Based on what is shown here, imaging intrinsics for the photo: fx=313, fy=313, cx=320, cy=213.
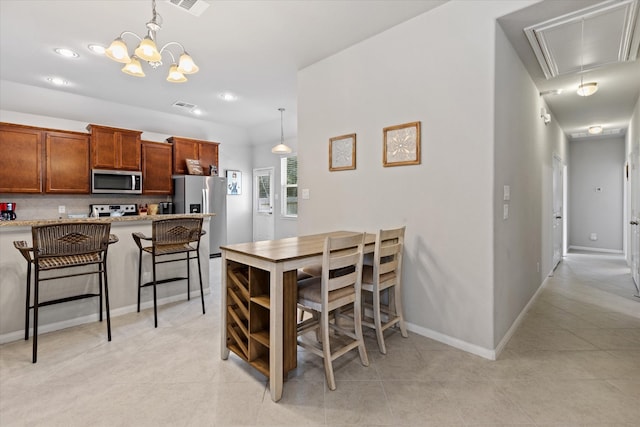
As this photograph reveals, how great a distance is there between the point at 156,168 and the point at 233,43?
3172 millimetres

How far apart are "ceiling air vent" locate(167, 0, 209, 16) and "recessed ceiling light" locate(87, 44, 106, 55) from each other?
1362 mm

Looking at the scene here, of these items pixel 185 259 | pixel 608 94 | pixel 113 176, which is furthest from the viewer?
pixel 113 176

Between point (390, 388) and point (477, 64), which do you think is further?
point (477, 64)

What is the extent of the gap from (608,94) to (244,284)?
5.14 metres

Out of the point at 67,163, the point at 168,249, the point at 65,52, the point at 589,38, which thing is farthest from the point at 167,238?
the point at 589,38

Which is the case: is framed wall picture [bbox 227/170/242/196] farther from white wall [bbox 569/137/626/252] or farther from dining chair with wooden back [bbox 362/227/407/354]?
white wall [bbox 569/137/626/252]

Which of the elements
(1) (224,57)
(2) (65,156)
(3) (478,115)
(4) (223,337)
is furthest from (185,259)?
(3) (478,115)

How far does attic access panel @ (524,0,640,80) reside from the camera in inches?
88.4

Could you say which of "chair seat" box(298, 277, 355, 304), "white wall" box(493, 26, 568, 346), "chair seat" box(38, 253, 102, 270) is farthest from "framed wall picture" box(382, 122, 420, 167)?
"chair seat" box(38, 253, 102, 270)

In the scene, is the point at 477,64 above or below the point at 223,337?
above

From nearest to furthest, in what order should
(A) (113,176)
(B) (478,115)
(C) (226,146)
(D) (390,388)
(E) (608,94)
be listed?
(D) (390,388)
(B) (478,115)
(E) (608,94)
(A) (113,176)
(C) (226,146)

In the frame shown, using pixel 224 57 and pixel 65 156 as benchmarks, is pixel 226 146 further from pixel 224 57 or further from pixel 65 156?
pixel 224 57

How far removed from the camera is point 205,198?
5.88 metres

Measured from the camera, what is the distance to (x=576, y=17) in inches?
90.1
